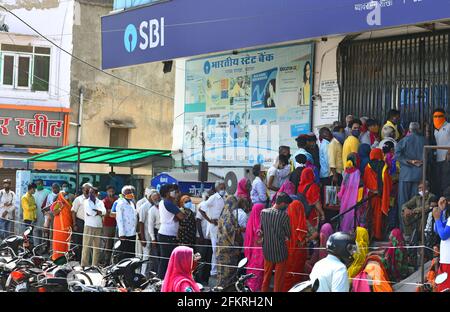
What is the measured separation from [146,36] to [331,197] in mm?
5583

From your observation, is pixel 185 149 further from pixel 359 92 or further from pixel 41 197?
pixel 359 92

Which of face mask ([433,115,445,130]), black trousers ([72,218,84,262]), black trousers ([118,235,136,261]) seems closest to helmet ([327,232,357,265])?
face mask ([433,115,445,130])

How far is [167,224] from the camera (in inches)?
674

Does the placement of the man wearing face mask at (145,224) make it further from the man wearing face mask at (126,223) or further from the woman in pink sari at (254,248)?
the woman in pink sari at (254,248)

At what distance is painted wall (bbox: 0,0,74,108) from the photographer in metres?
32.3

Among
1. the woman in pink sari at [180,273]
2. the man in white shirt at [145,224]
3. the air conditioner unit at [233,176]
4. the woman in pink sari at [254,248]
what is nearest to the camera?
the woman in pink sari at [180,273]

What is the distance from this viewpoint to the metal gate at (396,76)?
16016 mm

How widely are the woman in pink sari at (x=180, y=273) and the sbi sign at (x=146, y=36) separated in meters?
9.73

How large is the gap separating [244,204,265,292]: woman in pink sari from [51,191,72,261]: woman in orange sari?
7088 mm

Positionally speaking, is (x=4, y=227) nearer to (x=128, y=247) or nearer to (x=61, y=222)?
(x=61, y=222)

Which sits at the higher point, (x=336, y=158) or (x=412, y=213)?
(x=336, y=158)

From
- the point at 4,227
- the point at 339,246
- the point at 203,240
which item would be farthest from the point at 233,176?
the point at 339,246

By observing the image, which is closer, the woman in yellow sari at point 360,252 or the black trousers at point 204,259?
the woman in yellow sari at point 360,252

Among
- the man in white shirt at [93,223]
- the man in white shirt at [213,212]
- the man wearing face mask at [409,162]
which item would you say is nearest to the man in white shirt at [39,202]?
the man in white shirt at [93,223]
